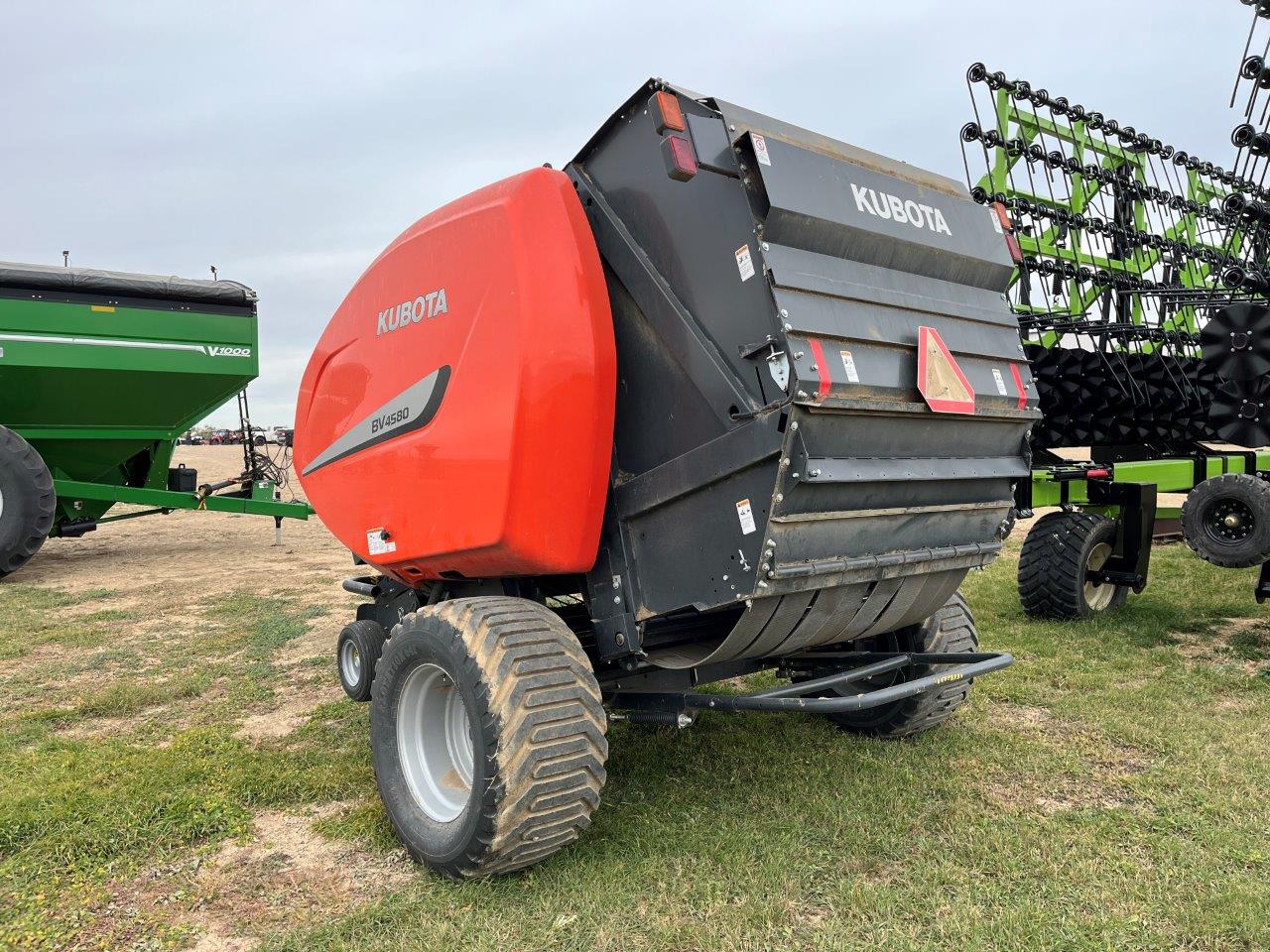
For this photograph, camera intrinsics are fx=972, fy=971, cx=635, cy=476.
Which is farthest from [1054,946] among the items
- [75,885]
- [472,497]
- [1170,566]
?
[1170,566]

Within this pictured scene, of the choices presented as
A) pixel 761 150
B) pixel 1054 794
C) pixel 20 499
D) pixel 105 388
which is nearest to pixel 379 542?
pixel 761 150

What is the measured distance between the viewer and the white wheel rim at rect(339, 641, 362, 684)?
4.64 metres

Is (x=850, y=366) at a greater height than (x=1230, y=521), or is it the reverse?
(x=850, y=366)

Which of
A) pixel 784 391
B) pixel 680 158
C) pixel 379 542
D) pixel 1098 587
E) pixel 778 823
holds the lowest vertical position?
pixel 778 823

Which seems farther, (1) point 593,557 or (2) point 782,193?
(1) point 593,557

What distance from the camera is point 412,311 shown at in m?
3.71

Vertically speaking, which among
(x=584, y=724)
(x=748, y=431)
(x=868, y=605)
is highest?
(x=748, y=431)

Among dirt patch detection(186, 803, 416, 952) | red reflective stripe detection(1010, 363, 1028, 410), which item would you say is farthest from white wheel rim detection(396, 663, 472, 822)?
red reflective stripe detection(1010, 363, 1028, 410)

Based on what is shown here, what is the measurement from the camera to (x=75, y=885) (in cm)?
309

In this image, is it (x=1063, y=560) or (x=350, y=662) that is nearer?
(x=350, y=662)

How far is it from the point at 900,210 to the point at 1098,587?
500 centimetres

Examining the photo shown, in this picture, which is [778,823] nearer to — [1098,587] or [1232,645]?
[1232,645]

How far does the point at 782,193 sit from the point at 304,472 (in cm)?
267

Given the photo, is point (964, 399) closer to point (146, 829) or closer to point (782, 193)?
point (782, 193)
